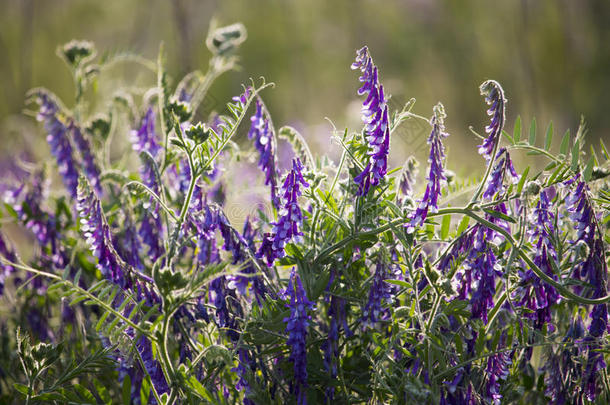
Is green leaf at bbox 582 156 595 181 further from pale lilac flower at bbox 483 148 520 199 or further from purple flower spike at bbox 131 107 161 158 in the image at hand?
purple flower spike at bbox 131 107 161 158

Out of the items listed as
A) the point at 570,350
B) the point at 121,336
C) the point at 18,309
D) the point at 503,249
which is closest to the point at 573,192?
the point at 503,249

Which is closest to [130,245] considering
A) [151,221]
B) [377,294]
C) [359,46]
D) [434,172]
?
[151,221]

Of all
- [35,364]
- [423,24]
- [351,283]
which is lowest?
[35,364]

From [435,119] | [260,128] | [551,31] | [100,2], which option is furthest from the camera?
[100,2]

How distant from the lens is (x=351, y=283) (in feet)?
3.82

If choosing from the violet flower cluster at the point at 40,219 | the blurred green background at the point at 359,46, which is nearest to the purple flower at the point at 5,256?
the violet flower cluster at the point at 40,219

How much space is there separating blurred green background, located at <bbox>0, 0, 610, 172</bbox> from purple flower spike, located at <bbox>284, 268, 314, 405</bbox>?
179 inches

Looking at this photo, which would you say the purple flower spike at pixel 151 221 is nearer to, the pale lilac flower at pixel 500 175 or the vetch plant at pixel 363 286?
the vetch plant at pixel 363 286

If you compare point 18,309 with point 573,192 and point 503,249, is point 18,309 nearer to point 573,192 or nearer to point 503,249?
point 503,249

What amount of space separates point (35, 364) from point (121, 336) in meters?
0.15

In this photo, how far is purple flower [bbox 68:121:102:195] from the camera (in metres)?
1.73

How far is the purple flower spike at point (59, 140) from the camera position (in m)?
1.73

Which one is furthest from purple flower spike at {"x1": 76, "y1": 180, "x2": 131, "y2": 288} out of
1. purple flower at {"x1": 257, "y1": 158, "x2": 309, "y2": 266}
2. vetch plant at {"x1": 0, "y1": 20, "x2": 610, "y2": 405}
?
purple flower at {"x1": 257, "y1": 158, "x2": 309, "y2": 266}

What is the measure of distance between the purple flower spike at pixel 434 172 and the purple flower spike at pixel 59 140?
1.08 meters
